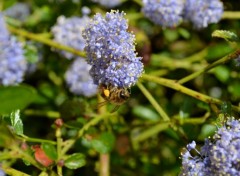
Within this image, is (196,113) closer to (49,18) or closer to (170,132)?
(170,132)

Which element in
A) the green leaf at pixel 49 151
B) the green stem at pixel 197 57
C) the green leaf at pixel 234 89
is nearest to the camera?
the green leaf at pixel 49 151

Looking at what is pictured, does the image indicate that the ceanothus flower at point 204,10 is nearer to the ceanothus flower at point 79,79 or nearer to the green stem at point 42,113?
the ceanothus flower at point 79,79

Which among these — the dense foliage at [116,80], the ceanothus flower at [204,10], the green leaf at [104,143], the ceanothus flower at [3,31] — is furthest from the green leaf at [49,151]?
the ceanothus flower at [204,10]

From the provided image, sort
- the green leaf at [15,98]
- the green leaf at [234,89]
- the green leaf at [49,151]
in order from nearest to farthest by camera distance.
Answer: the green leaf at [15,98], the green leaf at [49,151], the green leaf at [234,89]

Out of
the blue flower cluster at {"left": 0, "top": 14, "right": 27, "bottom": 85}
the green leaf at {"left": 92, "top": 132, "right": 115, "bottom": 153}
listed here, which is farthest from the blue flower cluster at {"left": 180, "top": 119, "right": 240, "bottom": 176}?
the blue flower cluster at {"left": 0, "top": 14, "right": 27, "bottom": 85}

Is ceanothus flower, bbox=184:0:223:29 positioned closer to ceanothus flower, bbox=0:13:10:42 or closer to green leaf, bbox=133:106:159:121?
green leaf, bbox=133:106:159:121

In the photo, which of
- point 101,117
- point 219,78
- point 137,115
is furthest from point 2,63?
point 219,78

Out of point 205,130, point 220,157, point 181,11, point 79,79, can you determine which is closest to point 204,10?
point 181,11

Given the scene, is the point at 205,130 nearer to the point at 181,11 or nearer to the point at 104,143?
the point at 104,143
